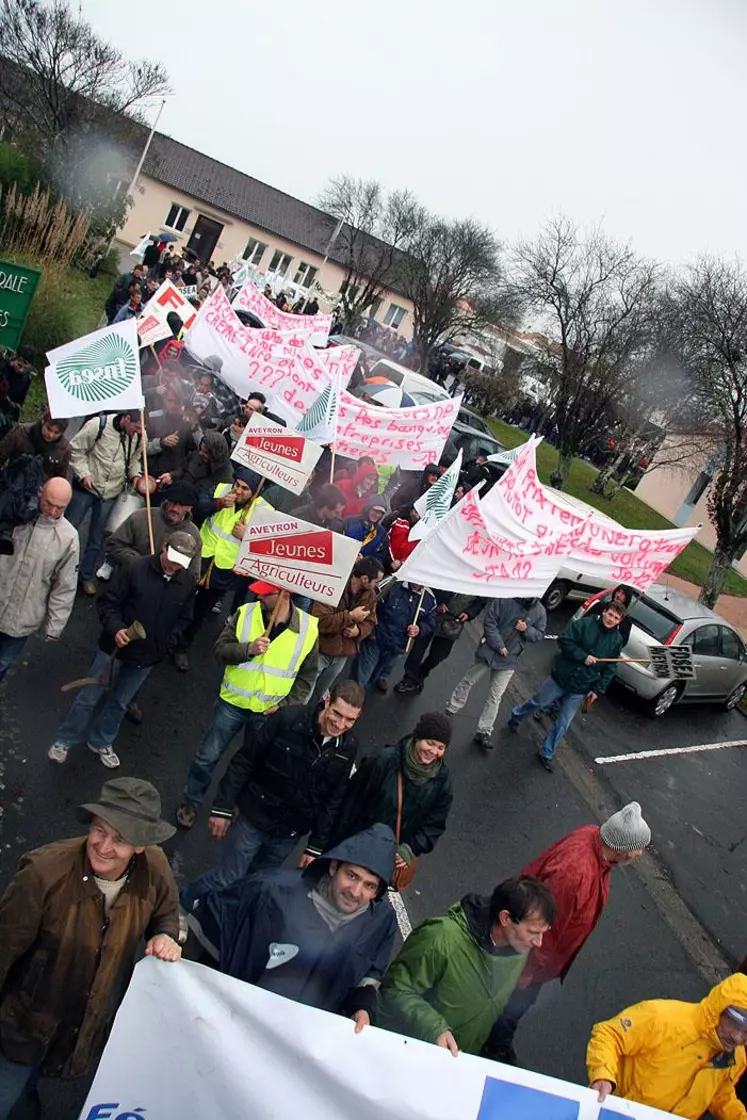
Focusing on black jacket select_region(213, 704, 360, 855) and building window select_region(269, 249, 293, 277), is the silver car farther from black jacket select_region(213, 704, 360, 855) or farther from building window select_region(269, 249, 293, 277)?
building window select_region(269, 249, 293, 277)

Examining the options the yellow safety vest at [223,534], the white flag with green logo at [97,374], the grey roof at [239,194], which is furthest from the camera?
the grey roof at [239,194]

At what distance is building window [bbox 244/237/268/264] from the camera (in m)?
52.6

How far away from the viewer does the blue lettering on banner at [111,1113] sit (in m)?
2.89

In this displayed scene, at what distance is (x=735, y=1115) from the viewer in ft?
12.8

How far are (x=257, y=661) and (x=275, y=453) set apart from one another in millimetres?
2829

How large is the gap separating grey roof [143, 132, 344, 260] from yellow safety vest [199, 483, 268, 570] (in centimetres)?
4770

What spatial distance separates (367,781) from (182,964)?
6.03ft

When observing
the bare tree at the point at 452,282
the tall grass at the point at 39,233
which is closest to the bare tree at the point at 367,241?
the bare tree at the point at 452,282

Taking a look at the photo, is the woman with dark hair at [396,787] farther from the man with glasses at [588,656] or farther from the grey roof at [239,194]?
the grey roof at [239,194]

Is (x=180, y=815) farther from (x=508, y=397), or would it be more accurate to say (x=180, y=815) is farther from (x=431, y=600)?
(x=508, y=397)

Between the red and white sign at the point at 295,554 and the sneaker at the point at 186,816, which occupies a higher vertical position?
the red and white sign at the point at 295,554

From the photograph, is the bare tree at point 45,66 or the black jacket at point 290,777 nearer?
the black jacket at point 290,777

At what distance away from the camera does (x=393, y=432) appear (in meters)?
9.55

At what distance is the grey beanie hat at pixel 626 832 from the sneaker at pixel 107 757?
327cm
